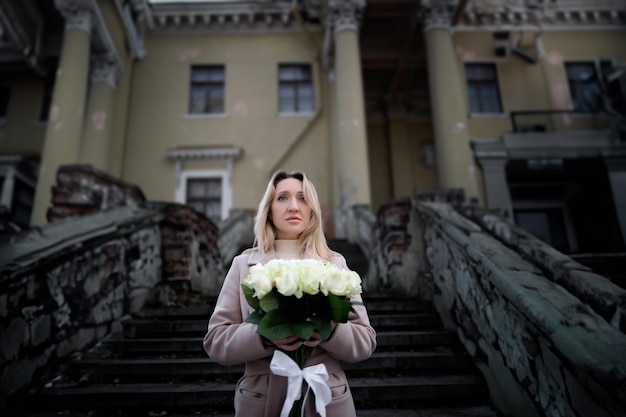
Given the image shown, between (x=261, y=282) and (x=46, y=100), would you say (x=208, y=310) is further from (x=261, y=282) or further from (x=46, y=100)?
(x=46, y=100)

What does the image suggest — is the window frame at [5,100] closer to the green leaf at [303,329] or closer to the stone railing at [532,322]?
the stone railing at [532,322]

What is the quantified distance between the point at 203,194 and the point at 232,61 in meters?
4.59

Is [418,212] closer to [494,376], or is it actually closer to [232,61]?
[494,376]

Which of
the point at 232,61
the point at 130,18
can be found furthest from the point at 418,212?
the point at 130,18

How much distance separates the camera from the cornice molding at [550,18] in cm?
1272

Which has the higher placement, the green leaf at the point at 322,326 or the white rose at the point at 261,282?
the white rose at the point at 261,282

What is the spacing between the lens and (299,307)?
1.35 m

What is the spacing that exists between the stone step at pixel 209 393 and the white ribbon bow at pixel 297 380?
152cm

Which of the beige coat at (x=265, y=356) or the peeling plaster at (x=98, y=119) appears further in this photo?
the peeling plaster at (x=98, y=119)

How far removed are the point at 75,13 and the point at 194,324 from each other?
32.7 feet

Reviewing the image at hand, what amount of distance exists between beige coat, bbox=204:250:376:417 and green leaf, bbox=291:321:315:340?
137mm

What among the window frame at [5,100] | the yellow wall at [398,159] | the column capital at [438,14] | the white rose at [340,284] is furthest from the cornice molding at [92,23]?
the white rose at [340,284]

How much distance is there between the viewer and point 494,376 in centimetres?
272

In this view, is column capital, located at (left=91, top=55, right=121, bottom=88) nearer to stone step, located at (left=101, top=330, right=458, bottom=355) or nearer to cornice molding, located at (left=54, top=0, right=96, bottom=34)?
cornice molding, located at (left=54, top=0, right=96, bottom=34)
